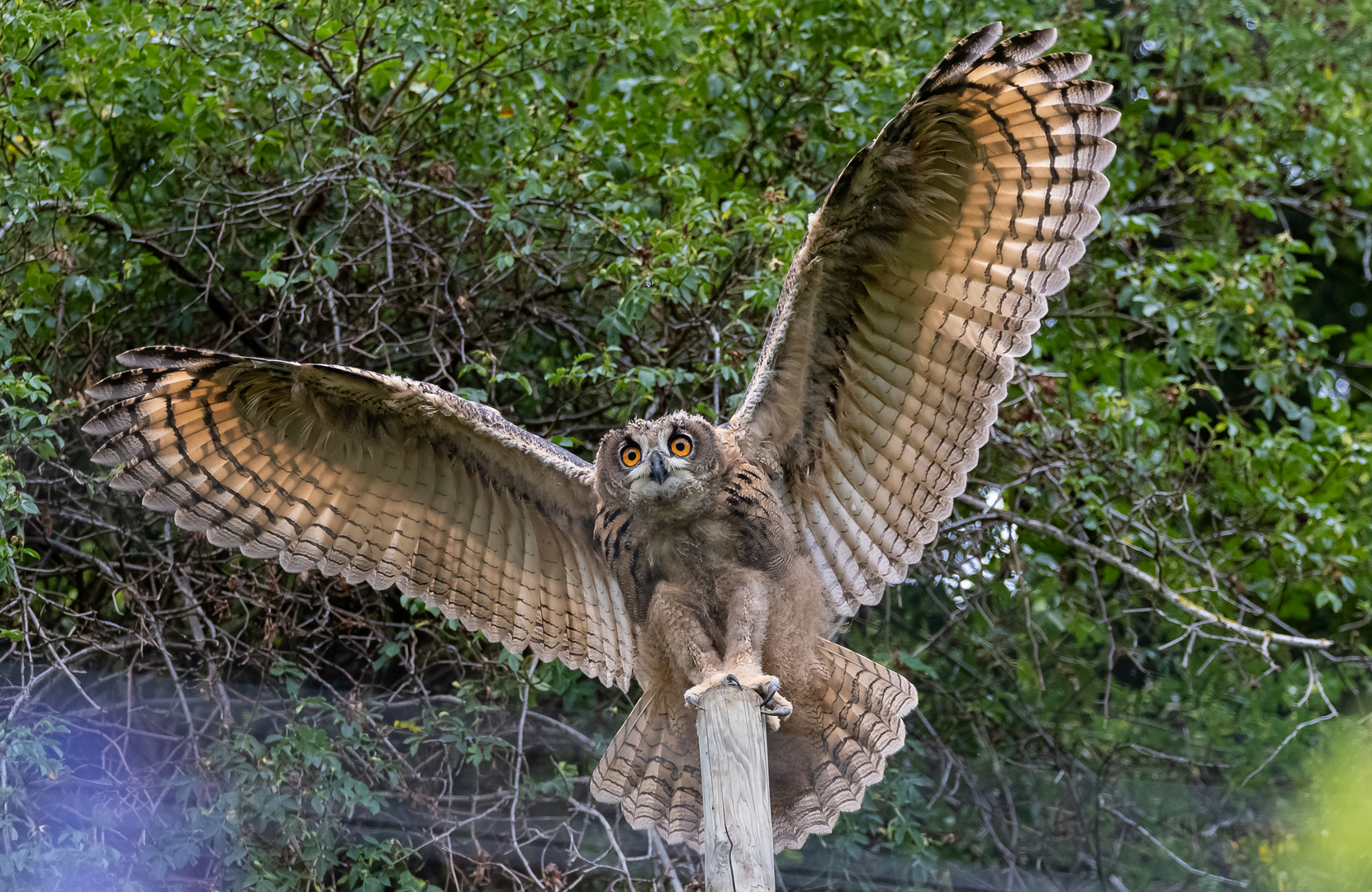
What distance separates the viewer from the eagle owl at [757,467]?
8.00 ft

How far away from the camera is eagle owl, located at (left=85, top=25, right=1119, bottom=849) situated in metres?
2.44

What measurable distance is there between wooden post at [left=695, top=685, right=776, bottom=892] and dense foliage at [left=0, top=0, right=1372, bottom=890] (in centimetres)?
121

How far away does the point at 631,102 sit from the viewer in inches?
161

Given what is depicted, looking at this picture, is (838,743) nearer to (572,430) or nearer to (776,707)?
(776,707)

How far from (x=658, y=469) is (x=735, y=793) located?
702mm

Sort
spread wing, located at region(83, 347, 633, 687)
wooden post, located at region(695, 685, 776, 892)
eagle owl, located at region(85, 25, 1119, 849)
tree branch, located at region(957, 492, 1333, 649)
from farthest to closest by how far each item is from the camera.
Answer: tree branch, located at region(957, 492, 1333, 649) < spread wing, located at region(83, 347, 633, 687) < eagle owl, located at region(85, 25, 1119, 849) < wooden post, located at region(695, 685, 776, 892)

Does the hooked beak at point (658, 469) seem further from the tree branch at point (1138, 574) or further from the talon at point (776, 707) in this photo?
the tree branch at point (1138, 574)

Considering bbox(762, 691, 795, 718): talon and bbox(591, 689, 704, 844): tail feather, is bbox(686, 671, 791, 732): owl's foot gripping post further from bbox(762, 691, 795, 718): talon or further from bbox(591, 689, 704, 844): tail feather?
bbox(591, 689, 704, 844): tail feather

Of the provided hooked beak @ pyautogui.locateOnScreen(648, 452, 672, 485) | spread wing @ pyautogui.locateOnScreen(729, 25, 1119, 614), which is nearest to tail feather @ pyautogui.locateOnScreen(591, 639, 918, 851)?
spread wing @ pyautogui.locateOnScreen(729, 25, 1119, 614)

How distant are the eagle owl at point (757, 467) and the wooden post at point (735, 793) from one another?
98 millimetres

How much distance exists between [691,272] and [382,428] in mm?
1046

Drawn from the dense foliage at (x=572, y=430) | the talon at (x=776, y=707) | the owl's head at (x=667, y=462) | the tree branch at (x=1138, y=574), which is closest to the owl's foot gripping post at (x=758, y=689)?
the talon at (x=776, y=707)

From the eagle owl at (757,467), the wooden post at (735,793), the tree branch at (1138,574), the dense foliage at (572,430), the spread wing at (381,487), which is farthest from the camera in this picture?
the tree branch at (1138,574)

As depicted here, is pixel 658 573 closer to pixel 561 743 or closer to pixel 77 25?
pixel 561 743
